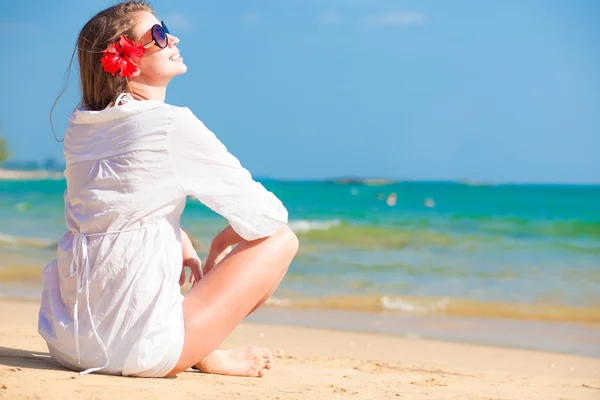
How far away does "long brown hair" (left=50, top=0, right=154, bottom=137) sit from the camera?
2881 millimetres

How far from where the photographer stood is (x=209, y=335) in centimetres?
285

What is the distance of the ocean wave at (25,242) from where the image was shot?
40.4 feet

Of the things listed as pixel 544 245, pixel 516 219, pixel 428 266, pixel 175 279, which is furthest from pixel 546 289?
pixel 516 219

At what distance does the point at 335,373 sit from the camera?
395 cm

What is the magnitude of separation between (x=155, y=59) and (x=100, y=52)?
206 millimetres

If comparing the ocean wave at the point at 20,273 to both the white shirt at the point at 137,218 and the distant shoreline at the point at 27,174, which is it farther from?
the distant shoreline at the point at 27,174

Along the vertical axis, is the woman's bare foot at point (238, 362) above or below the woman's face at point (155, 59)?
below

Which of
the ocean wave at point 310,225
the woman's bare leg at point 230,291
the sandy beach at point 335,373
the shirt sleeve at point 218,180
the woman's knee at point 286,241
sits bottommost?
the sandy beach at point 335,373

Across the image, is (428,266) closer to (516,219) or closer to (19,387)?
(19,387)

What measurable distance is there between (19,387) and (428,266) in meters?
8.15

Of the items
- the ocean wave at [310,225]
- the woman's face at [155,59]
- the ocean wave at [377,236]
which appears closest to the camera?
the woman's face at [155,59]

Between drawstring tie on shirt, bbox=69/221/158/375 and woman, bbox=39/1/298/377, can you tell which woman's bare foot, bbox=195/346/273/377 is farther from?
drawstring tie on shirt, bbox=69/221/158/375

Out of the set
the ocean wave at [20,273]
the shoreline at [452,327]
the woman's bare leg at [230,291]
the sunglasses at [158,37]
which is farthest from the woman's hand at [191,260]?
the ocean wave at [20,273]

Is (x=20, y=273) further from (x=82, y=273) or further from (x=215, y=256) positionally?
(x=82, y=273)
